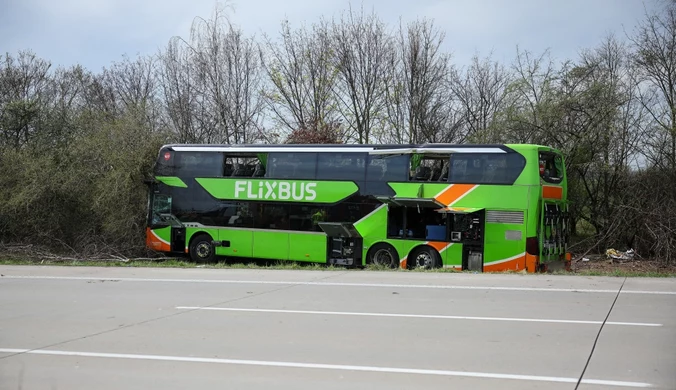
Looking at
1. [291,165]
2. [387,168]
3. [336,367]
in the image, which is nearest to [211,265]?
[291,165]

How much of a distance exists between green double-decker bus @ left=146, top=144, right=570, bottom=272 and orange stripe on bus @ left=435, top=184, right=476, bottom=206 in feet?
0.09

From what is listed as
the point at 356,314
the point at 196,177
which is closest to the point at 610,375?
the point at 356,314

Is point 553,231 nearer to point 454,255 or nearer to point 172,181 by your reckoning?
point 454,255

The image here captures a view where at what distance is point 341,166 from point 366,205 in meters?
1.44

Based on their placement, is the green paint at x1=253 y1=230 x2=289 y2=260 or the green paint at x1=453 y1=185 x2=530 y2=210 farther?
the green paint at x1=253 y1=230 x2=289 y2=260

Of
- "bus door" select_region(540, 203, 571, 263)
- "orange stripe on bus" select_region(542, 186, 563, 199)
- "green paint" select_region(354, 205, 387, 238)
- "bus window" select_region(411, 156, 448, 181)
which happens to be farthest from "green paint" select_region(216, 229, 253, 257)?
"orange stripe on bus" select_region(542, 186, 563, 199)

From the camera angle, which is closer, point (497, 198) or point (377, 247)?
point (497, 198)

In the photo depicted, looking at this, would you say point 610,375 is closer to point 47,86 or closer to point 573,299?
point 573,299

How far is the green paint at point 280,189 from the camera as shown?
19547mm

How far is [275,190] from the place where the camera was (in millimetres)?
20375

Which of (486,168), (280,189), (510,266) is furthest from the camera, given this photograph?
(280,189)

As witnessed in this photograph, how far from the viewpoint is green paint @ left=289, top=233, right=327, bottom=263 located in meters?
19.9

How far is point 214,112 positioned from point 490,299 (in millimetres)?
23793

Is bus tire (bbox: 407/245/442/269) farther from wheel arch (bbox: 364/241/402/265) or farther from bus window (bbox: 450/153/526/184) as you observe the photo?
bus window (bbox: 450/153/526/184)
